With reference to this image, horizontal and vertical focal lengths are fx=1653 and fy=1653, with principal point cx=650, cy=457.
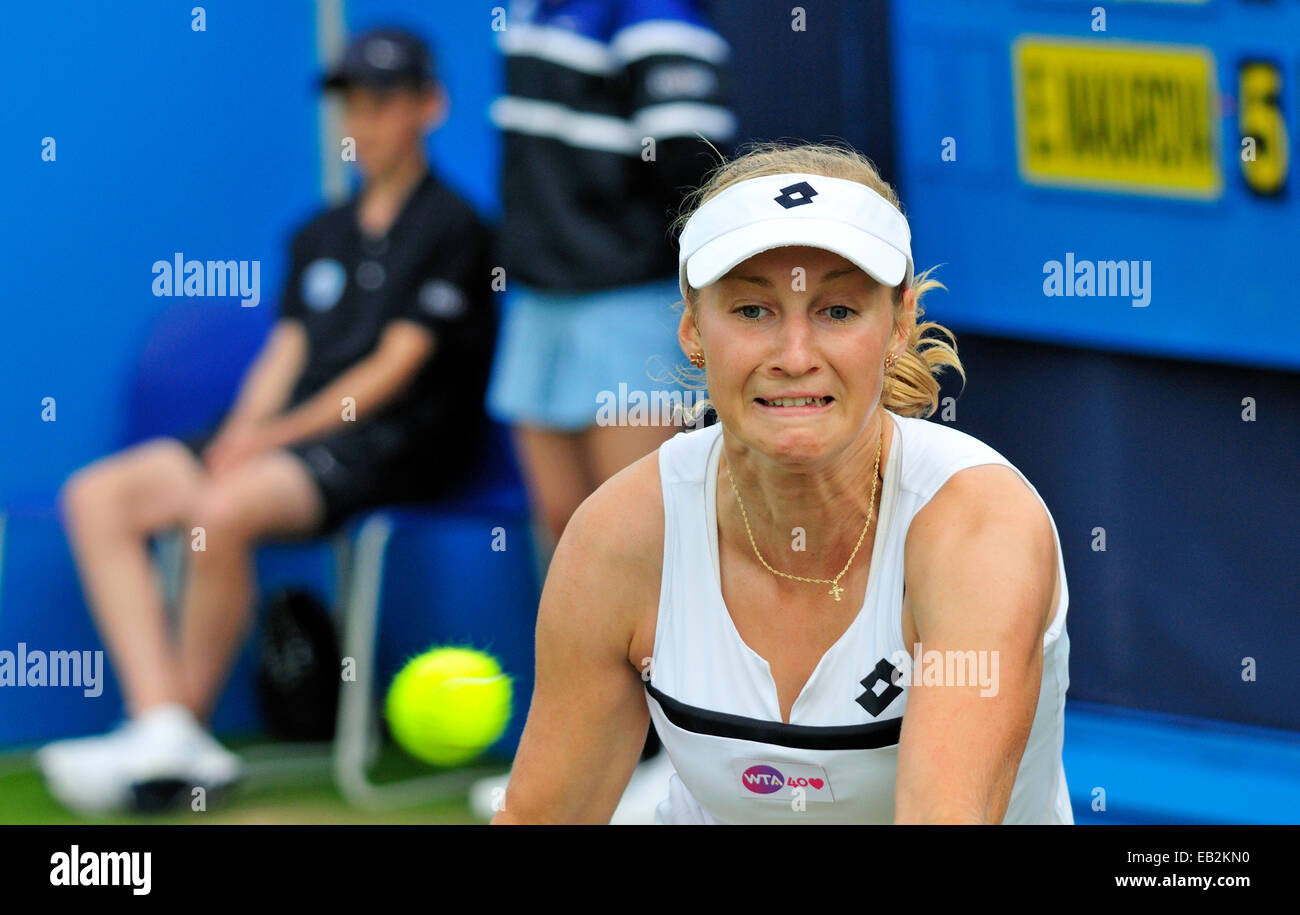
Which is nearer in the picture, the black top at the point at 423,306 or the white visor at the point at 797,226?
the white visor at the point at 797,226

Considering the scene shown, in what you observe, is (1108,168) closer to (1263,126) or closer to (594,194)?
(1263,126)

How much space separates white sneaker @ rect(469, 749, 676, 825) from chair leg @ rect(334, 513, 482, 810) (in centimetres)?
15

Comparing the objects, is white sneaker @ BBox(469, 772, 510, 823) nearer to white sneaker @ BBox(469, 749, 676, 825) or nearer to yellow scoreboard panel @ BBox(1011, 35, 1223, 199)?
white sneaker @ BBox(469, 749, 676, 825)

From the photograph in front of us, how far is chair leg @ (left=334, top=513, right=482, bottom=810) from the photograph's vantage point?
3.74 metres

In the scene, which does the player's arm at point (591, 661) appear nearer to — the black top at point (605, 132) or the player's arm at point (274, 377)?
the black top at point (605, 132)

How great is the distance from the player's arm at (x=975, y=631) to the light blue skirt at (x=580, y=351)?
5.22ft

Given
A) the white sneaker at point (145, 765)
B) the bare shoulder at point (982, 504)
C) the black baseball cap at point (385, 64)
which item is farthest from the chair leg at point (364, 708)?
the bare shoulder at point (982, 504)

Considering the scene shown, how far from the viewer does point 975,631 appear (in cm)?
167

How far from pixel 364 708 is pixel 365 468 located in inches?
21.9

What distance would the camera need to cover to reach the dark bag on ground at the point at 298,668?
4.17 metres

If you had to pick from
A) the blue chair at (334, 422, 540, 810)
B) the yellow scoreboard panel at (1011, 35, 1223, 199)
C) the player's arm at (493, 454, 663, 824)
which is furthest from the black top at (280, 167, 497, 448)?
the player's arm at (493, 454, 663, 824)

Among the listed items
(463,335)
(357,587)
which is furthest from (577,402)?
(357,587)

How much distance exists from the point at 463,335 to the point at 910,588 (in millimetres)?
2266
